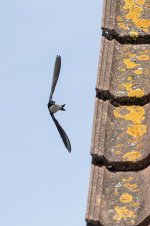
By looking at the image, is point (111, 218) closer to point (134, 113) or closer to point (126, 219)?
point (126, 219)

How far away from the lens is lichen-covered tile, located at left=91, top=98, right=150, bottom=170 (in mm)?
3984

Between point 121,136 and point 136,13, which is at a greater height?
point 136,13

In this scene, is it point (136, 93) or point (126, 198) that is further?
point (136, 93)

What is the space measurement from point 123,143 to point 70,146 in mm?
236

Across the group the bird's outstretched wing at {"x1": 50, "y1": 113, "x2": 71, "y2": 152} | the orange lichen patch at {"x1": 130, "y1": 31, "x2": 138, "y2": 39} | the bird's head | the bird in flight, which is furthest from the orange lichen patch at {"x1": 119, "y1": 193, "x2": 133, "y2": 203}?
the orange lichen patch at {"x1": 130, "y1": 31, "x2": 138, "y2": 39}

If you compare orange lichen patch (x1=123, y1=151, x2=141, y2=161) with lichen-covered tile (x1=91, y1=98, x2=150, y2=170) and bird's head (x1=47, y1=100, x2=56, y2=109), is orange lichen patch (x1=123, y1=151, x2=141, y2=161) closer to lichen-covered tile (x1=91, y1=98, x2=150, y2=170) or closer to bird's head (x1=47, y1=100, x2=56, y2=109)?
lichen-covered tile (x1=91, y1=98, x2=150, y2=170)

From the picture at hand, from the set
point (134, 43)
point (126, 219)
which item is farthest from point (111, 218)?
point (134, 43)

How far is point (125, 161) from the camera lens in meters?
3.97

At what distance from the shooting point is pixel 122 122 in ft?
13.9

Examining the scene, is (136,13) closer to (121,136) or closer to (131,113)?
(131,113)

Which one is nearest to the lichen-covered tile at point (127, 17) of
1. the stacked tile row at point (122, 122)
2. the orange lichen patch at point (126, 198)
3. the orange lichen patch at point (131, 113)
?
the stacked tile row at point (122, 122)

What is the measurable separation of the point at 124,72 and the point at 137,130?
1.29 ft

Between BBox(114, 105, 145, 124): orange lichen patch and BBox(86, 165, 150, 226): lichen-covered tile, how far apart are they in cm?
32

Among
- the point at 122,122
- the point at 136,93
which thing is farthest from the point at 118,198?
the point at 136,93
